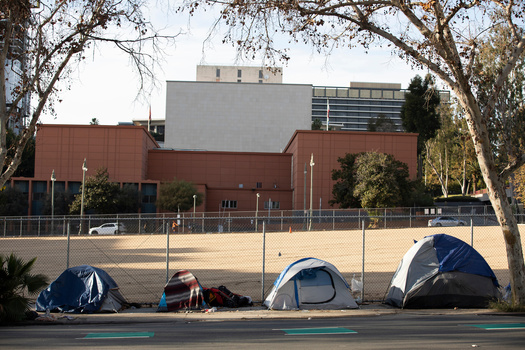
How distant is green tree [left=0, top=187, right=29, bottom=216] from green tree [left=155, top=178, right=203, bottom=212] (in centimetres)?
1505

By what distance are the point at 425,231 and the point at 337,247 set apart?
9.16 metres

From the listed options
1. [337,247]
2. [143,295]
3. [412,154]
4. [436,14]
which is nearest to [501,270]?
[337,247]

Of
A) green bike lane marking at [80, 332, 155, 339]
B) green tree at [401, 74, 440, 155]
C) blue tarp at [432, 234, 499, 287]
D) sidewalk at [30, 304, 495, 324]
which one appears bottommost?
sidewalk at [30, 304, 495, 324]

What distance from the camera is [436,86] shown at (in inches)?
499

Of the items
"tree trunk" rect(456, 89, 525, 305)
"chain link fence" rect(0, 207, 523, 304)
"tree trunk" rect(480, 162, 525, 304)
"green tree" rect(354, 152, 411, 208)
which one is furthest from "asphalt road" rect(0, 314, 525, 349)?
"green tree" rect(354, 152, 411, 208)

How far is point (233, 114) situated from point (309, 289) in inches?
3265

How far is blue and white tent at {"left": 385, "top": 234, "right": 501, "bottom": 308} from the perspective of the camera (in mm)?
13039

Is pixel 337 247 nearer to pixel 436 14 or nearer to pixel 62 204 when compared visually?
pixel 436 14

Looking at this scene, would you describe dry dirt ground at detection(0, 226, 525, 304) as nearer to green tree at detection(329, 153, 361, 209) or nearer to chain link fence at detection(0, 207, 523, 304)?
chain link fence at detection(0, 207, 523, 304)

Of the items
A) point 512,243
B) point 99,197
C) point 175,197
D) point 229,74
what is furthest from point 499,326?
point 229,74

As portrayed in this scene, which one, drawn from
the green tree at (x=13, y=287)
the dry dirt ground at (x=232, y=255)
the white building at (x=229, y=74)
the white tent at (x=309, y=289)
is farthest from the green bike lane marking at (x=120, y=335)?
the white building at (x=229, y=74)

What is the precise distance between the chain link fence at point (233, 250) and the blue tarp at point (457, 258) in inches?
84.8

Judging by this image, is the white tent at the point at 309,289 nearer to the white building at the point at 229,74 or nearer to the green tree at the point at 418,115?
the green tree at the point at 418,115

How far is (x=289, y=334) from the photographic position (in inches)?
376
